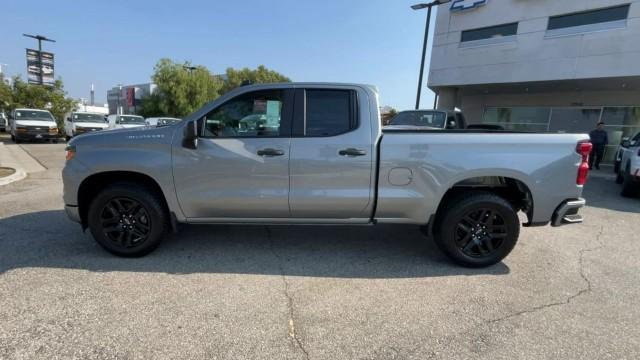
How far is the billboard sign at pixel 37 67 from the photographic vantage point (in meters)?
21.7

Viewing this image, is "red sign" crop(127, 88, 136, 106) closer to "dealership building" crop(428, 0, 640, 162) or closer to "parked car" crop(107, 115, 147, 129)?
"parked car" crop(107, 115, 147, 129)

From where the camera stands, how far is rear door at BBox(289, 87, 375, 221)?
331 centimetres

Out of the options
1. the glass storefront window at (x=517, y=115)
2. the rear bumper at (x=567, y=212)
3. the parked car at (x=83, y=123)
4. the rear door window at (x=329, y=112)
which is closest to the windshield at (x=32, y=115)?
the parked car at (x=83, y=123)

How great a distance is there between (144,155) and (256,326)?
6.89 feet

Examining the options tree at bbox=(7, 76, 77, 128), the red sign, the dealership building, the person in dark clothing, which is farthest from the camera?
the red sign

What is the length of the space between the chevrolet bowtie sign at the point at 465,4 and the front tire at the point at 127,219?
19.6m

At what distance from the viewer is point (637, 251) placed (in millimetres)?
4242

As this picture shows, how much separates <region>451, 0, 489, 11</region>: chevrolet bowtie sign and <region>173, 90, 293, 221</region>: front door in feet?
60.4

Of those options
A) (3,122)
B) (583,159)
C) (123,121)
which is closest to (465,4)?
(583,159)

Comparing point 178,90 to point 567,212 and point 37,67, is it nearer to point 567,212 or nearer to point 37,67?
point 37,67

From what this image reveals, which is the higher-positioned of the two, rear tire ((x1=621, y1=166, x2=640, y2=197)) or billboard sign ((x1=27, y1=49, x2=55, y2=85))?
billboard sign ((x1=27, y1=49, x2=55, y2=85))

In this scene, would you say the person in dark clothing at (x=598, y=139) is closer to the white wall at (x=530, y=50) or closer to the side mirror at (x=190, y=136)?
the white wall at (x=530, y=50)

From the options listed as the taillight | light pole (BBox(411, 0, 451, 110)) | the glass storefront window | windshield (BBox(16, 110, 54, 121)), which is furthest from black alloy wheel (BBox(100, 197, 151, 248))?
the glass storefront window

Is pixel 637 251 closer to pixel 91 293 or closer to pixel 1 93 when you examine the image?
pixel 91 293
